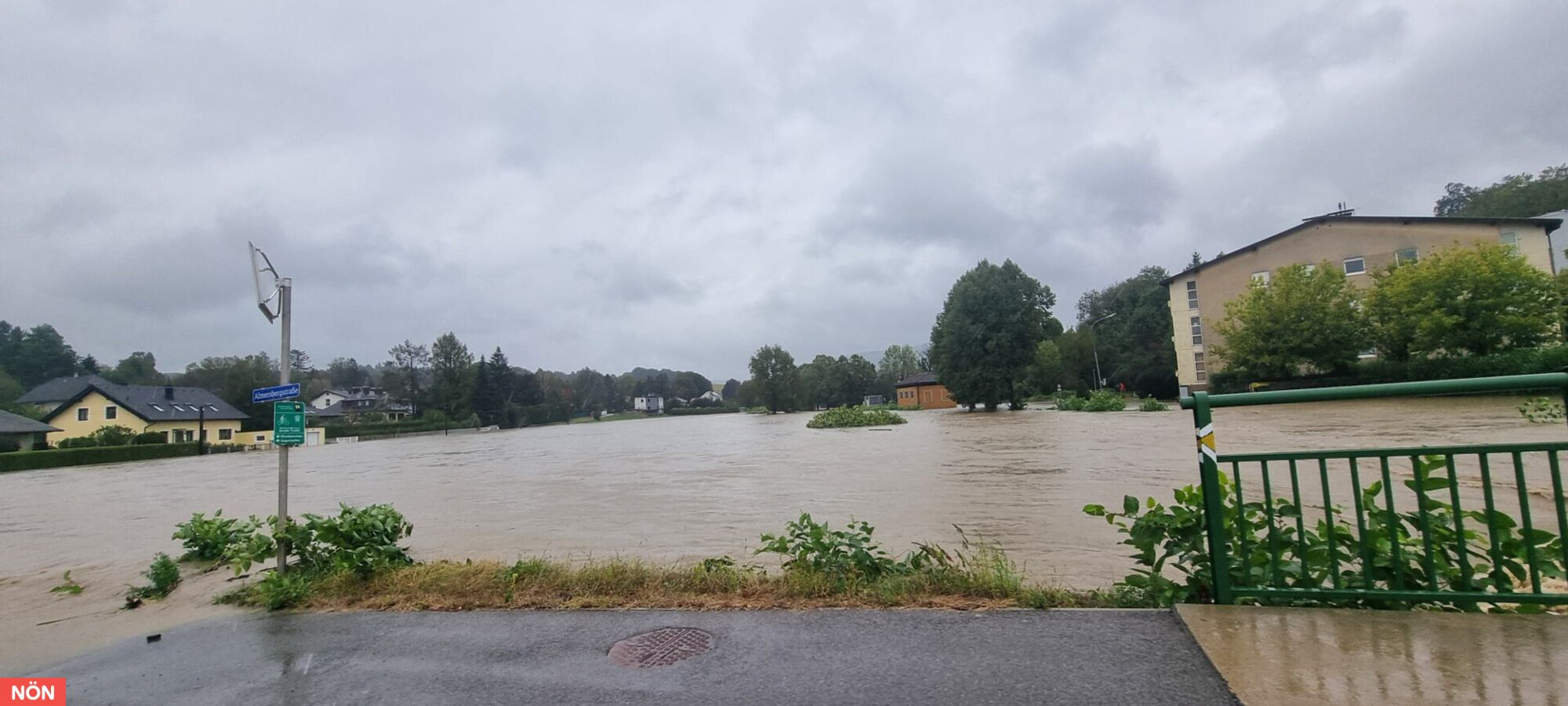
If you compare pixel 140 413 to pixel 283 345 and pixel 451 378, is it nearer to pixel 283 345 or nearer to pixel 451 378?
pixel 451 378

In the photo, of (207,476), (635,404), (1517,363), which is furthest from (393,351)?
(1517,363)

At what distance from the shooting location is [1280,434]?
17.7 m

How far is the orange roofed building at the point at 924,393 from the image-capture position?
273ft

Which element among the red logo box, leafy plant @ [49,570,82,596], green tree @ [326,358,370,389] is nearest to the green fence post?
the red logo box

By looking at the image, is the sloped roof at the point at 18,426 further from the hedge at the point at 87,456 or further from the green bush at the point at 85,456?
the green bush at the point at 85,456

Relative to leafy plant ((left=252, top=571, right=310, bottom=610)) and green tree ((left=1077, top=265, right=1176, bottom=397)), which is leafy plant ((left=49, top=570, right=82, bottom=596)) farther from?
green tree ((left=1077, top=265, right=1176, bottom=397))

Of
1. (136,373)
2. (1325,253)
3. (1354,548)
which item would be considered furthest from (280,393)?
(136,373)

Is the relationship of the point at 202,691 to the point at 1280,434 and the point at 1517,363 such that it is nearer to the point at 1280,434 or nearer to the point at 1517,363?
the point at 1280,434

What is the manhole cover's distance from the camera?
3189mm

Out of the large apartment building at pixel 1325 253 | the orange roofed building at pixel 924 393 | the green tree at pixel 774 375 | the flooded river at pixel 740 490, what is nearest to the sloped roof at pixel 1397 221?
the large apartment building at pixel 1325 253

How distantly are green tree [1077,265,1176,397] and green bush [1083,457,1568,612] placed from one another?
55.3 meters

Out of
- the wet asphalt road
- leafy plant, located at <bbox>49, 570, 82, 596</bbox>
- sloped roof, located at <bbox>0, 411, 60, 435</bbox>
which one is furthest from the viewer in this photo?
sloped roof, located at <bbox>0, 411, 60, 435</bbox>

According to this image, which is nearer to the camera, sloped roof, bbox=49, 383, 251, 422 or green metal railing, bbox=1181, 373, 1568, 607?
green metal railing, bbox=1181, 373, 1568, 607

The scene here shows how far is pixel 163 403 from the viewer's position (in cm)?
5397
